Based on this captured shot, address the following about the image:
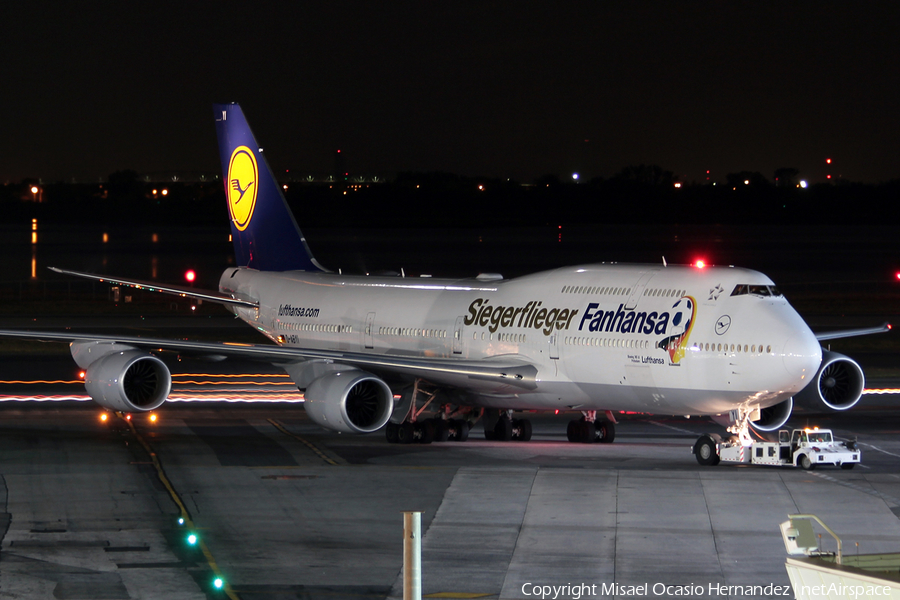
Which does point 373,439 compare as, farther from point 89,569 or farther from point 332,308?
point 89,569

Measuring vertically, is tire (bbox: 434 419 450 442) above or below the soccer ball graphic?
below

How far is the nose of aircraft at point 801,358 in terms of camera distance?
23.4 m

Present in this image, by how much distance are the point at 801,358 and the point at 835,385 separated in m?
5.39

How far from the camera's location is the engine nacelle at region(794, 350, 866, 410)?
27.8m

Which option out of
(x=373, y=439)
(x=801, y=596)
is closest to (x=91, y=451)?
(x=373, y=439)

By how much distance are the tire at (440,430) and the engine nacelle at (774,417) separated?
25.9 feet

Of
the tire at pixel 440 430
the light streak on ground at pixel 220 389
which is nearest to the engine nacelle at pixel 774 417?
the tire at pixel 440 430

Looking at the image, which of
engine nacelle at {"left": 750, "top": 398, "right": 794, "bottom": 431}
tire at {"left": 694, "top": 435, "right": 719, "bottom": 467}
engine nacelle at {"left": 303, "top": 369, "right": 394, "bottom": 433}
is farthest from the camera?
engine nacelle at {"left": 750, "top": 398, "right": 794, "bottom": 431}

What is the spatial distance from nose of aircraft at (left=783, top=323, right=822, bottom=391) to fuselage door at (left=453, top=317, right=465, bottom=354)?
9.50 m

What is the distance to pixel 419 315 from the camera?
1256 inches

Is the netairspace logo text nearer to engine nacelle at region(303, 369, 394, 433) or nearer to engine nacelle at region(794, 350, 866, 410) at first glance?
engine nacelle at region(303, 369, 394, 433)

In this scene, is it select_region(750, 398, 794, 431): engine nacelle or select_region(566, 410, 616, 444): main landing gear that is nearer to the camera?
select_region(750, 398, 794, 431): engine nacelle

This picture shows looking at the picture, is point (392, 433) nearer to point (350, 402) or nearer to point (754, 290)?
point (350, 402)

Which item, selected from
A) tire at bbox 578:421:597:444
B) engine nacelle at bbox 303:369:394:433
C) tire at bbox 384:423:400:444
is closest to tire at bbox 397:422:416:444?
tire at bbox 384:423:400:444
